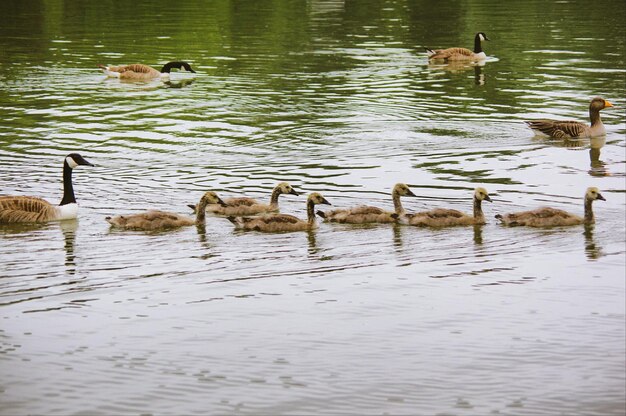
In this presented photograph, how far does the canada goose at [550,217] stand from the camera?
65.5ft

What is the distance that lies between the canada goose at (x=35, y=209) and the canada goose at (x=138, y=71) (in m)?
18.0

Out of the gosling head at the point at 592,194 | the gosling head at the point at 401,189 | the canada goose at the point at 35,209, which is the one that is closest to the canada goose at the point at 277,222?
the gosling head at the point at 401,189

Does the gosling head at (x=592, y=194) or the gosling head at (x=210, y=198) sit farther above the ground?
the gosling head at (x=210, y=198)

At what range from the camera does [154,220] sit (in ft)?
65.4

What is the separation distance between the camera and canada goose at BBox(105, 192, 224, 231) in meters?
20.0

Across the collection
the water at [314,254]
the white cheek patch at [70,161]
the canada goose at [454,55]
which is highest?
the canada goose at [454,55]

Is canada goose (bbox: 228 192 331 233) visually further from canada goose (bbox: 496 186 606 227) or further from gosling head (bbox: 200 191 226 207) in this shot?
canada goose (bbox: 496 186 606 227)

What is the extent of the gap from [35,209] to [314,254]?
4.98m

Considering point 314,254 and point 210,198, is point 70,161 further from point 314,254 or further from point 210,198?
point 314,254

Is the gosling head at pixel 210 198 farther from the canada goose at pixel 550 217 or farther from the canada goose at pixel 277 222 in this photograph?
the canada goose at pixel 550 217

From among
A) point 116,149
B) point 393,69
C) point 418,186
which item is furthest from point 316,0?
point 418,186

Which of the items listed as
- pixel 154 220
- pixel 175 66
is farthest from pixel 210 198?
pixel 175 66

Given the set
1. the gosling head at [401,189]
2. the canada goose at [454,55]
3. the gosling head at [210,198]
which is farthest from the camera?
the canada goose at [454,55]

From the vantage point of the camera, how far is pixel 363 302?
1616 centimetres
